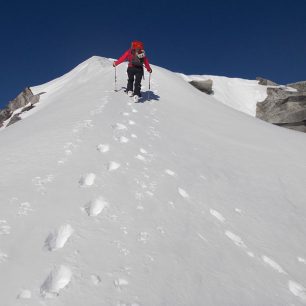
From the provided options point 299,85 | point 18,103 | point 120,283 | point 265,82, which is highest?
point 120,283

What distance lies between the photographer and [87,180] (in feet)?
14.6

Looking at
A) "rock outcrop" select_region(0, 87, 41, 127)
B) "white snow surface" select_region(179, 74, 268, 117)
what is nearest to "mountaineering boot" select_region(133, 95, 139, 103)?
"rock outcrop" select_region(0, 87, 41, 127)

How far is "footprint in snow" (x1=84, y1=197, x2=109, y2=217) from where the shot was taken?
3.66m

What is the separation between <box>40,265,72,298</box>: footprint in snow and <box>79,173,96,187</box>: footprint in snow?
1.70 meters

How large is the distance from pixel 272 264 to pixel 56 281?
211 cm

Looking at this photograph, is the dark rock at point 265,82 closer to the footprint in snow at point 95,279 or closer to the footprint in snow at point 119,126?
the footprint in snow at point 119,126

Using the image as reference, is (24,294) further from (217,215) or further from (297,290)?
(217,215)

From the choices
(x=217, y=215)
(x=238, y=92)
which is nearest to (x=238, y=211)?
(x=217, y=215)

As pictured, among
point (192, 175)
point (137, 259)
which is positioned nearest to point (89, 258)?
point (137, 259)

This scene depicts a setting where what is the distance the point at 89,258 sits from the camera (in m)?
2.87

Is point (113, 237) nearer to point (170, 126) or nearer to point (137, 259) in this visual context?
point (137, 259)

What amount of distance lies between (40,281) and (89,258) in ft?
1.47

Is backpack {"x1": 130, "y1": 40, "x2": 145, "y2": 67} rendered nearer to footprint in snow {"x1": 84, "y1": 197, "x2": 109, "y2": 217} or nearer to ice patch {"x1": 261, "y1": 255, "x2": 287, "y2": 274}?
footprint in snow {"x1": 84, "y1": 197, "x2": 109, "y2": 217}

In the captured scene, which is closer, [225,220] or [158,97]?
[225,220]
